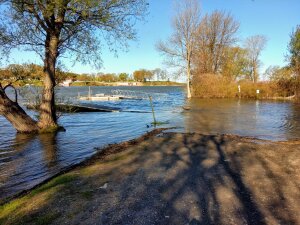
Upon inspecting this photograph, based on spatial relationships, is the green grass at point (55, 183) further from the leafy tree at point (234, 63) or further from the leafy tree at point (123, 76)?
the leafy tree at point (123, 76)

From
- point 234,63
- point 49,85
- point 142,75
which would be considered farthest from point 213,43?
point 142,75

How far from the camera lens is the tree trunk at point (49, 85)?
14289 millimetres

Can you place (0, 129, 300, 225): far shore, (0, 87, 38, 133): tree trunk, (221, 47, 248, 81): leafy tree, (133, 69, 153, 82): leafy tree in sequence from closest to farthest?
(0, 129, 300, 225): far shore
(0, 87, 38, 133): tree trunk
(221, 47, 248, 81): leafy tree
(133, 69, 153, 82): leafy tree

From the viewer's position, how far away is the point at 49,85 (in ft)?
47.9

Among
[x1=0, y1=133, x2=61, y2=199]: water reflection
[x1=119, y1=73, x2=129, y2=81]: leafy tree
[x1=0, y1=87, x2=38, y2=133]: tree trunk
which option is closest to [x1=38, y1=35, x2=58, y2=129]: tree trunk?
[x1=0, y1=87, x2=38, y2=133]: tree trunk

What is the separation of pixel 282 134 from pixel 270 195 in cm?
908

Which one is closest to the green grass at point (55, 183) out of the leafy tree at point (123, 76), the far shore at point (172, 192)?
the far shore at point (172, 192)

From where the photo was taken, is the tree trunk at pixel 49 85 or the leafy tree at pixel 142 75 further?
the leafy tree at pixel 142 75

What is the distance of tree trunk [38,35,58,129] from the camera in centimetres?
1429

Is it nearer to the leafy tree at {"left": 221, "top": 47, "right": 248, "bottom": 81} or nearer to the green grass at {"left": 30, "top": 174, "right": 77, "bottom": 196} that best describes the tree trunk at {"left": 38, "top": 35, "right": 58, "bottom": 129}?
the green grass at {"left": 30, "top": 174, "right": 77, "bottom": 196}

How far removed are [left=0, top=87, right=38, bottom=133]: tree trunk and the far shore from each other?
7.09 m

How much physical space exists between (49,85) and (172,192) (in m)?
11.1

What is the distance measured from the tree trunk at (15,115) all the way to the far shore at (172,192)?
7091 mm

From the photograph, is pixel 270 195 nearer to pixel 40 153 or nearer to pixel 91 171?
pixel 91 171
